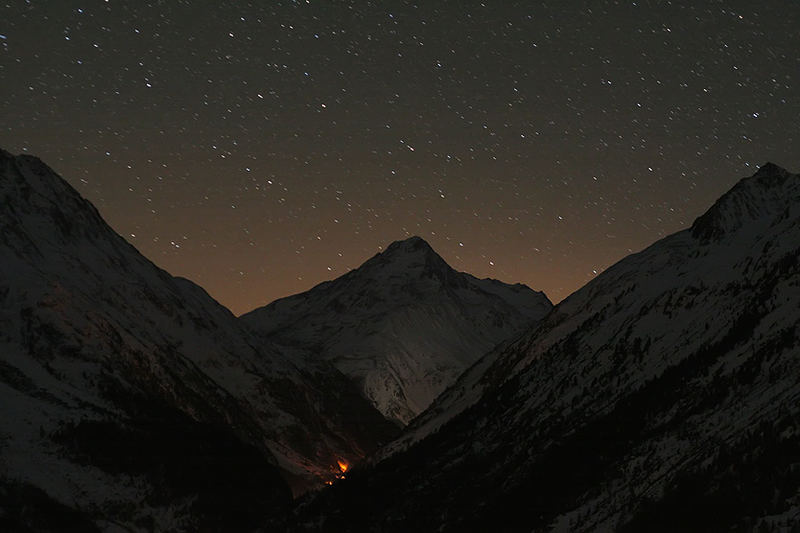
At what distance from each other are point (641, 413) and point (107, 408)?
8107cm

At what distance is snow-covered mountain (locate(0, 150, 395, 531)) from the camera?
9544 cm

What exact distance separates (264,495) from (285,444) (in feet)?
216

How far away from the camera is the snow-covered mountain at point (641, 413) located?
122ft

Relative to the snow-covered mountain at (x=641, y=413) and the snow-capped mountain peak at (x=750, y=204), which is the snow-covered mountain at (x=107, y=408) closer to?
the snow-covered mountain at (x=641, y=413)

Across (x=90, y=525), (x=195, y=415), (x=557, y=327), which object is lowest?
(x=557, y=327)

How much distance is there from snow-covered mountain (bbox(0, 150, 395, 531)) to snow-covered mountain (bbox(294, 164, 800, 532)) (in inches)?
818

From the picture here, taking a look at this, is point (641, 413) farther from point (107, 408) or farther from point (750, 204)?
point (107, 408)

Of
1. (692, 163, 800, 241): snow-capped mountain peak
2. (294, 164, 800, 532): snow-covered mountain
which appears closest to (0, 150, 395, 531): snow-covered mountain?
(294, 164, 800, 532): snow-covered mountain

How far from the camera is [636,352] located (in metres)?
77.0

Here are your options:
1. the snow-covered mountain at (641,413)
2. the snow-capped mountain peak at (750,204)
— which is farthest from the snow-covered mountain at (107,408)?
the snow-capped mountain peak at (750,204)

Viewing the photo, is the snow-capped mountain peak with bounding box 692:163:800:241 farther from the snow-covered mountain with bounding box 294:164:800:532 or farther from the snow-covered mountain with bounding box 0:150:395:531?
the snow-covered mountain with bounding box 0:150:395:531

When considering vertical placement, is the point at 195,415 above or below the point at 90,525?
above

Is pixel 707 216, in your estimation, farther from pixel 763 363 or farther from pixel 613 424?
pixel 763 363

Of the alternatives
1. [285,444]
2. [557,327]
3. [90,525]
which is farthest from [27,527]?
[285,444]
